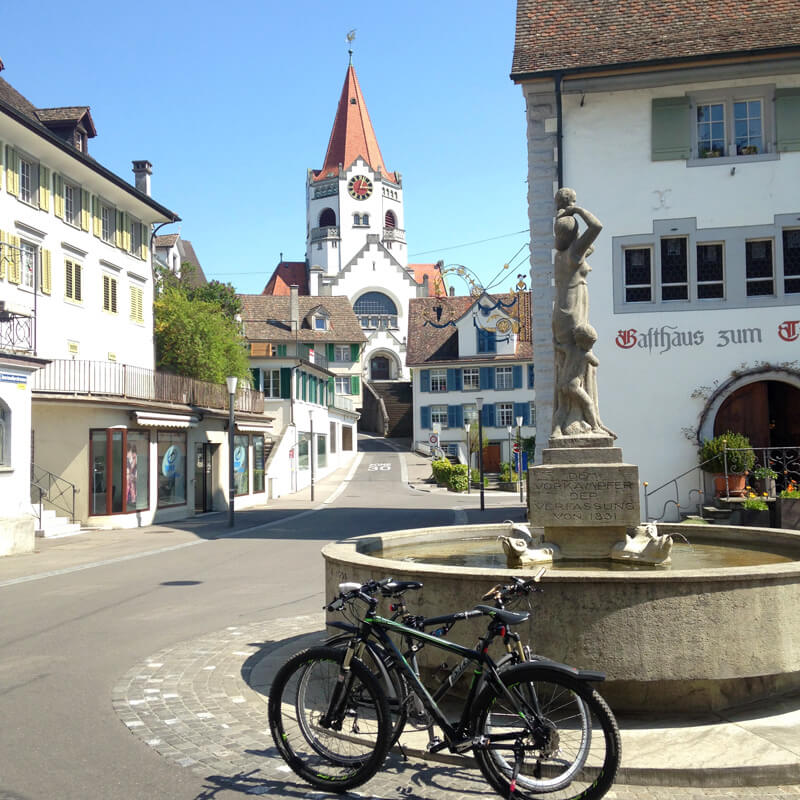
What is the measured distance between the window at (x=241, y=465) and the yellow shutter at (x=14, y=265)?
10.0 metres

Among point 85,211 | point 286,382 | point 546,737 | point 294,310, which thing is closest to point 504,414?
point 294,310

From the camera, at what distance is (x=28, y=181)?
27.0 meters

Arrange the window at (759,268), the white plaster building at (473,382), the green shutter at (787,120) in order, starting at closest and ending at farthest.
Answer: the green shutter at (787,120) < the window at (759,268) < the white plaster building at (473,382)

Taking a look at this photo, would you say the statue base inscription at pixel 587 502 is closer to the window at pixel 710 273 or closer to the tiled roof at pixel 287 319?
the window at pixel 710 273

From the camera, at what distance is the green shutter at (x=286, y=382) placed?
152 ft

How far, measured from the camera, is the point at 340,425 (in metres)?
57.7

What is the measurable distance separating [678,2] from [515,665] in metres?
21.3

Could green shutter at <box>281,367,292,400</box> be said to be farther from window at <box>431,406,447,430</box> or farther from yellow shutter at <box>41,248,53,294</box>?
yellow shutter at <box>41,248,53,294</box>

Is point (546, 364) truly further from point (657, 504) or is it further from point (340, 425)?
point (340, 425)

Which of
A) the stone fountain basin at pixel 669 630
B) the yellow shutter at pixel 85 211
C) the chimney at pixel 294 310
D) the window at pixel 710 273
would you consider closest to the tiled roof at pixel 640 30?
the window at pixel 710 273

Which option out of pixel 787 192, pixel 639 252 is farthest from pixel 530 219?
pixel 787 192

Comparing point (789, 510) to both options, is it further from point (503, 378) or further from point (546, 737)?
point (503, 378)

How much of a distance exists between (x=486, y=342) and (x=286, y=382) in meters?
18.2

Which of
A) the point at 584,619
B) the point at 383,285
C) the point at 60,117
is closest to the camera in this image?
the point at 584,619
